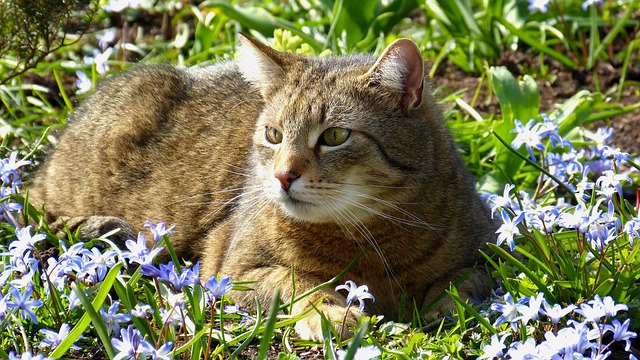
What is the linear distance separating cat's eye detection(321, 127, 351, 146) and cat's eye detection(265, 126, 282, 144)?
27cm

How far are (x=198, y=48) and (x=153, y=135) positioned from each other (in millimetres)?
1879

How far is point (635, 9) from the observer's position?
709cm

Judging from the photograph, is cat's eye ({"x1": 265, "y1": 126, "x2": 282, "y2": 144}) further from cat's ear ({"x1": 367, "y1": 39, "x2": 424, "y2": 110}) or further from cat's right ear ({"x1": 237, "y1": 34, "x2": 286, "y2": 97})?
cat's ear ({"x1": 367, "y1": 39, "x2": 424, "y2": 110})

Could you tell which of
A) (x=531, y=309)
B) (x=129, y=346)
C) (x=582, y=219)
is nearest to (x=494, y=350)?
(x=531, y=309)

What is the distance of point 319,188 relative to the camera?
375 centimetres

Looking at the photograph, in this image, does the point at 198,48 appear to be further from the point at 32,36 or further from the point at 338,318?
the point at 338,318

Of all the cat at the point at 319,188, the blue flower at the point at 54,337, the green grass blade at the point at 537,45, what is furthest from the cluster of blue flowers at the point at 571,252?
the green grass blade at the point at 537,45

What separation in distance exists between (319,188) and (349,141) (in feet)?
0.87

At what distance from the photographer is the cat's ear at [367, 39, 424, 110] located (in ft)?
12.7

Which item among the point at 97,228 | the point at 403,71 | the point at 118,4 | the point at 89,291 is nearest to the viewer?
the point at 89,291

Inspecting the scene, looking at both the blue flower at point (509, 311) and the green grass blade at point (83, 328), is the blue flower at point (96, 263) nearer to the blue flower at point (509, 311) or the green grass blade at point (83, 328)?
the green grass blade at point (83, 328)

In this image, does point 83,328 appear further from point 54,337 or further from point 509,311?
point 509,311

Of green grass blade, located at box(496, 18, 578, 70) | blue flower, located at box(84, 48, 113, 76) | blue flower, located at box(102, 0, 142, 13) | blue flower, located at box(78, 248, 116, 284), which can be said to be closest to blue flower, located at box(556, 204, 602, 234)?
blue flower, located at box(78, 248, 116, 284)

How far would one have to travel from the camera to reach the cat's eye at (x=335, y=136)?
389 cm
